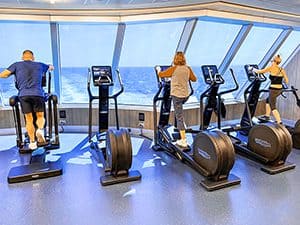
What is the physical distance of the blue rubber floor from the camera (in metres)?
2.79

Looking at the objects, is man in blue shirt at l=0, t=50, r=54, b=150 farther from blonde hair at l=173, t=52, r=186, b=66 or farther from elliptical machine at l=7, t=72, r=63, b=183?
blonde hair at l=173, t=52, r=186, b=66

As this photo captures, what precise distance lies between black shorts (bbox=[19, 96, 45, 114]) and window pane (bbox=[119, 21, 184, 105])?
2.24 meters

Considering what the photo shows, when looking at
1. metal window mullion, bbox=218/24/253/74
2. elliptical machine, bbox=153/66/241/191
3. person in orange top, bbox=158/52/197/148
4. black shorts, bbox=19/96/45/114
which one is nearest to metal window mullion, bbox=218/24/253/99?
metal window mullion, bbox=218/24/253/74

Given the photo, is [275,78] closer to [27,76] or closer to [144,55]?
[144,55]

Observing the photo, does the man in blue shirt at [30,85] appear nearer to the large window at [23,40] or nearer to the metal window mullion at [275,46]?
the large window at [23,40]

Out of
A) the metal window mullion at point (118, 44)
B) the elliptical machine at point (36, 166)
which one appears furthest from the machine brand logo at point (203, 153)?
the metal window mullion at point (118, 44)

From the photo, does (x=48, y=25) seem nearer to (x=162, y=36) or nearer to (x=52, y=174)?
(x=162, y=36)

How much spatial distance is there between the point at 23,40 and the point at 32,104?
2.19 m

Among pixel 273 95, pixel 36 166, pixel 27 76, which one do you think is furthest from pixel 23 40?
pixel 273 95

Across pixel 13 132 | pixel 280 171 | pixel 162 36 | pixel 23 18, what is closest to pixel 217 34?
pixel 162 36

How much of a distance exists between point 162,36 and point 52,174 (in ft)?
11.6

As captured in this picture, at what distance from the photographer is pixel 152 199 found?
3.21 meters

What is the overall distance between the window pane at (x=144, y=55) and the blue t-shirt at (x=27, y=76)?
6.81 feet

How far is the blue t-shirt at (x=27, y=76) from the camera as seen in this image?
12.9ft
